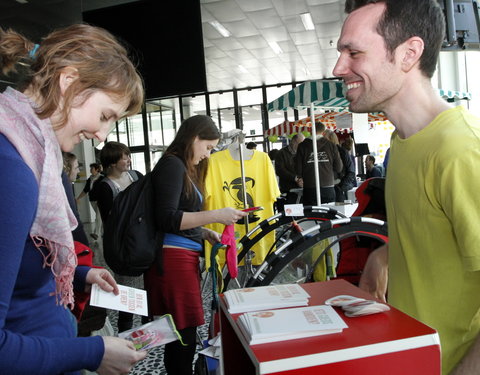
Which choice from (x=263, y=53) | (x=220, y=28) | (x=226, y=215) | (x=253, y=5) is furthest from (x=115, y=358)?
(x=263, y=53)

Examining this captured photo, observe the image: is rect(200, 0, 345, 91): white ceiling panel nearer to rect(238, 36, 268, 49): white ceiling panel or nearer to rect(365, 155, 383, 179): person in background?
rect(238, 36, 268, 49): white ceiling panel

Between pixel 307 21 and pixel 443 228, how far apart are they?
8.33 m

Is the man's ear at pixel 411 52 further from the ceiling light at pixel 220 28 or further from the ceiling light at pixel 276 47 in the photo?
the ceiling light at pixel 276 47

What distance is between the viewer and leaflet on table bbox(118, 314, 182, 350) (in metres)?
1.15

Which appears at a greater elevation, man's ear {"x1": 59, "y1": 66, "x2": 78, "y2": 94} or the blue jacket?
man's ear {"x1": 59, "y1": 66, "x2": 78, "y2": 94}

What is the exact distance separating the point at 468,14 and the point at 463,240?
2.04m

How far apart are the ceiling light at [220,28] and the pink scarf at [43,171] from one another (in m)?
8.00

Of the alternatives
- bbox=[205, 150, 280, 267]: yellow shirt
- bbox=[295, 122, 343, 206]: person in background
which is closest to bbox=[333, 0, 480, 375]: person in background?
bbox=[205, 150, 280, 267]: yellow shirt

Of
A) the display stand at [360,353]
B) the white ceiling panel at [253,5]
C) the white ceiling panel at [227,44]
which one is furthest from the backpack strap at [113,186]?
the white ceiling panel at [227,44]

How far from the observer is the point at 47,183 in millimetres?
839

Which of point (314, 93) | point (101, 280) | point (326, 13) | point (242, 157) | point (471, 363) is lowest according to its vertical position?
point (471, 363)

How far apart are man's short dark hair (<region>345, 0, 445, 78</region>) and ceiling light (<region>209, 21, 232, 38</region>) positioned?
306 inches

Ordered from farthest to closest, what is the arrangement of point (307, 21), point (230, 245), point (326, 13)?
1. point (307, 21)
2. point (326, 13)
3. point (230, 245)

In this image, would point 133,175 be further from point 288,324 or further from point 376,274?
point 288,324
